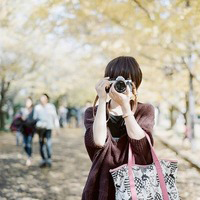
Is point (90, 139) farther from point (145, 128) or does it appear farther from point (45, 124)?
point (45, 124)

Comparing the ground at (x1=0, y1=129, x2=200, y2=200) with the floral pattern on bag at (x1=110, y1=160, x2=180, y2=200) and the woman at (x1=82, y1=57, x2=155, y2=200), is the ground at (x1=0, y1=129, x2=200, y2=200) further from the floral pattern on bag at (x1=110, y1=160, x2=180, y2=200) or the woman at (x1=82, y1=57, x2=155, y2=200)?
the floral pattern on bag at (x1=110, y1=160, x2=180, y2=200)

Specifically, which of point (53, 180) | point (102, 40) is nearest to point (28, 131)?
point (53, 180)

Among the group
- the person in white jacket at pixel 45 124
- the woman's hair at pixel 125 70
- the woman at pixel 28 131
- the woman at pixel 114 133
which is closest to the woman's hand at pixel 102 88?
the woman at pixel 114 133

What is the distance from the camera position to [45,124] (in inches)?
338

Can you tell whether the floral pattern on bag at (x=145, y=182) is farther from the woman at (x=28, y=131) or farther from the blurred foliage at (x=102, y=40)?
the woman at (x=28, y=131)

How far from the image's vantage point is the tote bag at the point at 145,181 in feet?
5.97

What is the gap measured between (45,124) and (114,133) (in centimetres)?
668

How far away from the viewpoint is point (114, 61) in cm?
208

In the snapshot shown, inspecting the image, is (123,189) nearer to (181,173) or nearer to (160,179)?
(160,179)

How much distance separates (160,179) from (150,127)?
293 mm

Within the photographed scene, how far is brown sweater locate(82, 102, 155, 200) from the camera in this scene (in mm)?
1912

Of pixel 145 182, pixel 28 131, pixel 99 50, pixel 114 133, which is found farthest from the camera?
pixel 99 50

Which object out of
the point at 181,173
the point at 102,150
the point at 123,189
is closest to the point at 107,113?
the point at 102,150

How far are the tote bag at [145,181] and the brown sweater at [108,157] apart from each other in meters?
0.05
